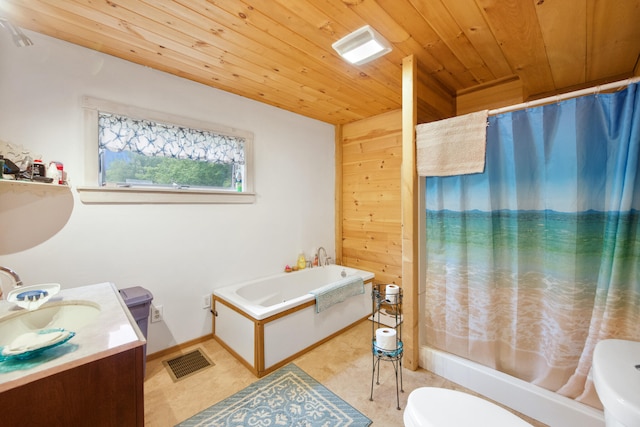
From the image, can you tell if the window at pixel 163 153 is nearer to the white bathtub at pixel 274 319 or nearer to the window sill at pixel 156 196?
the window sill at pixel 156 196

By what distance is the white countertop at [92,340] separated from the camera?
770mm

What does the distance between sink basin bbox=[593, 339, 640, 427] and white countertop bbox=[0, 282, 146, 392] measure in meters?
1.56

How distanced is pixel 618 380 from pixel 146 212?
8.97ft

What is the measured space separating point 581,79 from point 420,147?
5.38 feet

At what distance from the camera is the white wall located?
1678mm

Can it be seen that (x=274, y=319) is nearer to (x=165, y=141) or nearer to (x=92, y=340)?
(x=92, y=340)

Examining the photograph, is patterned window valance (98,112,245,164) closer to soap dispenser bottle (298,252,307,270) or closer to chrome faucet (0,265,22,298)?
chrome faucet (0,265,22,298)

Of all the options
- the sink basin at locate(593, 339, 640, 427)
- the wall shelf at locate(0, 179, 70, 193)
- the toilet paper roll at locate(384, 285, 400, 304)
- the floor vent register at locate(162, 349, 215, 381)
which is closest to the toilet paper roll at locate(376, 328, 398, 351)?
the toilet paper roll at locate(384, 285, 400, 304)

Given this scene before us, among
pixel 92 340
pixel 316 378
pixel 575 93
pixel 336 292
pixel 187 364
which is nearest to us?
pixel 92 340

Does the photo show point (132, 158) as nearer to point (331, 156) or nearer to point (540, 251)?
point (331, 156)

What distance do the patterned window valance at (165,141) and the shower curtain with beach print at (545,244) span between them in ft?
6.17

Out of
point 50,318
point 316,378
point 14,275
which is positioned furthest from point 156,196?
point 316,378

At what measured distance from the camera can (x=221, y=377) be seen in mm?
1954

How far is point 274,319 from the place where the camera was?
200 centimetres
